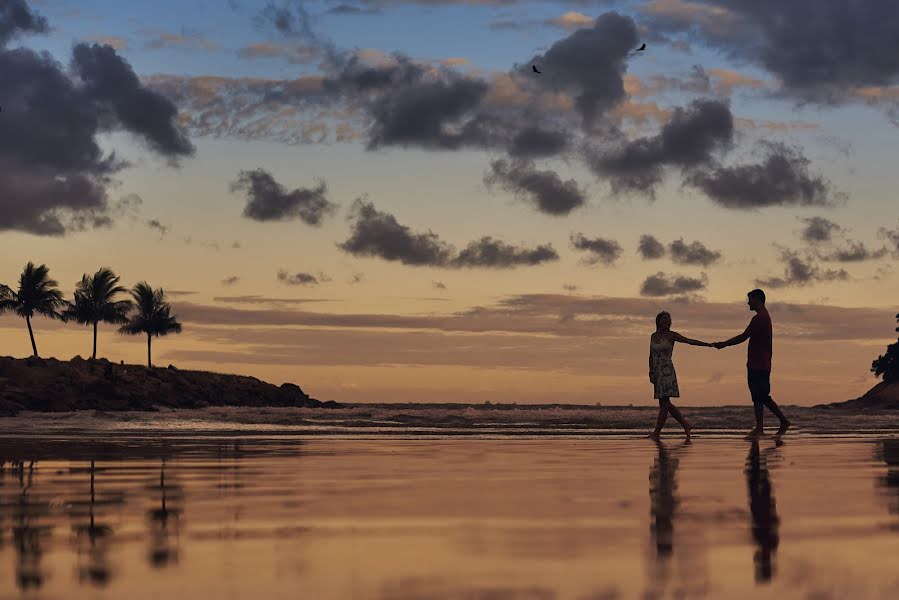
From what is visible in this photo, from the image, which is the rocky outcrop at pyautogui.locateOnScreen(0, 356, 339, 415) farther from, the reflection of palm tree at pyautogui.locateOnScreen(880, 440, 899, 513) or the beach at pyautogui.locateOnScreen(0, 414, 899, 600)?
the beach at pyautogui.locateOnScreen(0, 414, 899, 600)

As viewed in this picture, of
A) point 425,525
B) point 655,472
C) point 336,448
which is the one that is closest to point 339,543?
point 425,525

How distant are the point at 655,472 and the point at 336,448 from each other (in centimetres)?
537

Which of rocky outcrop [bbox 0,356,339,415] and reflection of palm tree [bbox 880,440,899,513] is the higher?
rocky outcrop [bbox 0,356,339,415]

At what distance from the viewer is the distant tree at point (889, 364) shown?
72.6 m

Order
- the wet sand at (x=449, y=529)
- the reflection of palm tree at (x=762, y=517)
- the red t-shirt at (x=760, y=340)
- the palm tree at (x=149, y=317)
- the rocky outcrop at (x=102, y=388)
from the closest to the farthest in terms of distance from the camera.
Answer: the wet sand at (x=449, y=529) < the reflection of palm tree at (x=762, y=517) < the red t-shirt at (x=760, y=340) < the rocky outcrop at (x=102, y=388) < the palm tree at (x=149, y=317)

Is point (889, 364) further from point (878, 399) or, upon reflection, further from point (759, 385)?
point (759, 385)

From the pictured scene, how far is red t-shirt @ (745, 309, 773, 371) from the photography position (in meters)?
18.5

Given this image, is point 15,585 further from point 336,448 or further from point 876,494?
point 336,448

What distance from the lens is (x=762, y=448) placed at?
45.4ft

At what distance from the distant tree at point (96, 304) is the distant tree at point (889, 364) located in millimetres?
54134

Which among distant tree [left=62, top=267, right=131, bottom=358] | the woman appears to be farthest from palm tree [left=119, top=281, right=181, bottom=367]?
the woman

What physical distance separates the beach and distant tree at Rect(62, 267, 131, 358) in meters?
80.5

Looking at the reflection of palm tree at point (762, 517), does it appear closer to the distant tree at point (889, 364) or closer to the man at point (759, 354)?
the man at point (759, 354)

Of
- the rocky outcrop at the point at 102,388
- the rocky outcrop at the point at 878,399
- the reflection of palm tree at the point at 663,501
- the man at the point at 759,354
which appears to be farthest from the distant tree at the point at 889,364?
the reflection of palm tree at the point at 663,501
